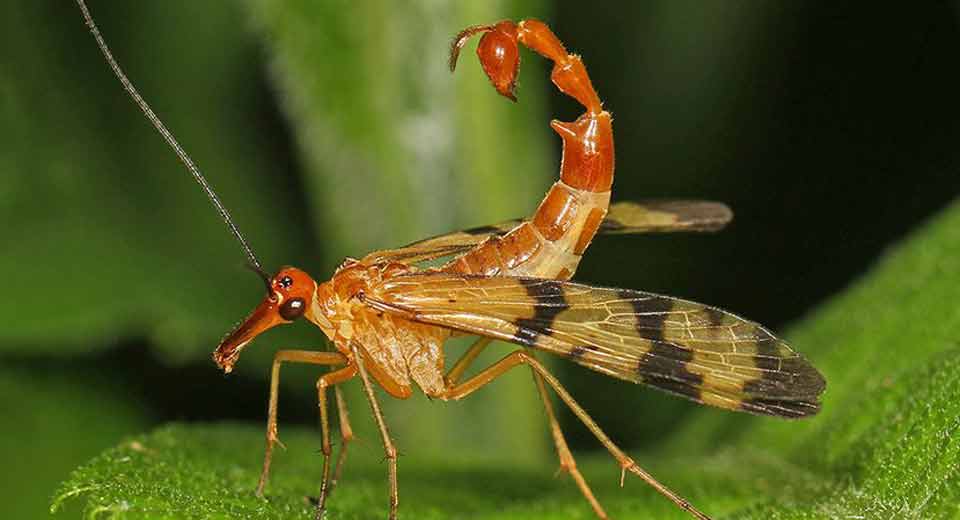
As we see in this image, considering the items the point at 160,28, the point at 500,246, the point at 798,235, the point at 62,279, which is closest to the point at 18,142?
the point at 62,279

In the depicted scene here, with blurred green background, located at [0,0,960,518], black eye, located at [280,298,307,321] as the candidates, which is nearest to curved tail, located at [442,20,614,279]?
black eye, located at [280,298,307,321]

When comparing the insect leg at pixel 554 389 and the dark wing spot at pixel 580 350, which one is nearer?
the dark wing spot at pixel 580 350

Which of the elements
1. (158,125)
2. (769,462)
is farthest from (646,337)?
(158,125)

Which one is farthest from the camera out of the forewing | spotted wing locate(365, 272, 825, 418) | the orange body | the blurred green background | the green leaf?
the blurred green background

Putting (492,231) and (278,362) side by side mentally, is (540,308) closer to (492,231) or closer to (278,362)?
(492,231)

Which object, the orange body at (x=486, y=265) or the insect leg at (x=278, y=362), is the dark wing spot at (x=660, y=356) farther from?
the insect leg at (x=278, y=362)

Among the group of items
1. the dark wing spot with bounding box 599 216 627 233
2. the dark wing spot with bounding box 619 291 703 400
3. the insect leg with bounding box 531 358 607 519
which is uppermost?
the dark wing spot with bounding box 599 216 627 233

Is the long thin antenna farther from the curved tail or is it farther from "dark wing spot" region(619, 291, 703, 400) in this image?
"dark wing spot" region(619, 291, 703, 400)

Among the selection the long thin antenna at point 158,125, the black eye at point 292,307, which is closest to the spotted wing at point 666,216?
the black eye at point 292,307

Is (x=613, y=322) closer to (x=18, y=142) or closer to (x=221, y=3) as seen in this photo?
(x=18, y=142)
